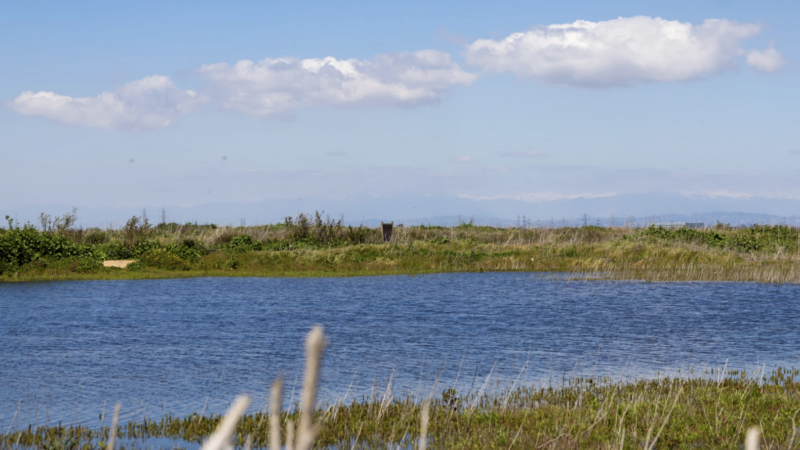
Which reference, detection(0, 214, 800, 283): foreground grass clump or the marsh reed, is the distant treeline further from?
the marsh reed

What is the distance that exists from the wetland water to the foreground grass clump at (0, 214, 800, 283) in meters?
4.46

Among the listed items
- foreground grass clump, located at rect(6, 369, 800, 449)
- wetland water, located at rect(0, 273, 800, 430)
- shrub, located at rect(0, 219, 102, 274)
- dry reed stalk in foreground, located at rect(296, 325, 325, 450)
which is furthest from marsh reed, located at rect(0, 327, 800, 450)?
shrub, located at rect(0, 219, 102, 274)

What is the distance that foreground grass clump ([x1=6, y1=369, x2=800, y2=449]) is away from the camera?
10922 mm

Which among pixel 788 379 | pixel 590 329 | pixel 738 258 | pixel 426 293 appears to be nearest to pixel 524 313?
pixel 590 329

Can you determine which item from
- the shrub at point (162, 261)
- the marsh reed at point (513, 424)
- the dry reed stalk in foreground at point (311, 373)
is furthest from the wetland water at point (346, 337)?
the dry reed stalk in foreground at point (311, 373)

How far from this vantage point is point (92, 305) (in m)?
29.3

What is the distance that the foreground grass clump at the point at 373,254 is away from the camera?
135 ft

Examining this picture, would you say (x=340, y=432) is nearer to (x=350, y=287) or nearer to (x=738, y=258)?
(x=350, y=287)

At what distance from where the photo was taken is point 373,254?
51312 millimetres

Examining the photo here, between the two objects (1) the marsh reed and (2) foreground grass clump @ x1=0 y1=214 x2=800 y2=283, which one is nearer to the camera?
(1) the marsh reed

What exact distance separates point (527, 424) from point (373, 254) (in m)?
39.6

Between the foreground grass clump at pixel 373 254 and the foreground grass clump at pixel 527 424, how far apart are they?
2935cm

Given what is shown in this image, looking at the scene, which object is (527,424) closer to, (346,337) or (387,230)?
(346,337)

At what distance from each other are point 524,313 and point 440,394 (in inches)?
555
